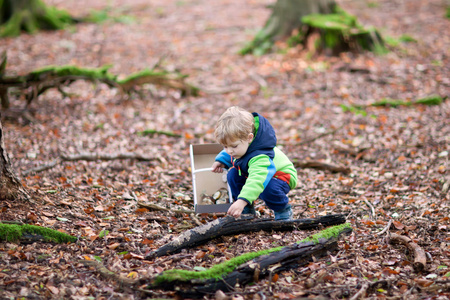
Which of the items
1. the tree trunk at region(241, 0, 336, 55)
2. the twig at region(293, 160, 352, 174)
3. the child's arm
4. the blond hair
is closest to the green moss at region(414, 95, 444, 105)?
the twig at region(293, 160, 352, 174)

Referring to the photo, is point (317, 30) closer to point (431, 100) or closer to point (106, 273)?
point (431, 100)

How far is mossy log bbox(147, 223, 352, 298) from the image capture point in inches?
112

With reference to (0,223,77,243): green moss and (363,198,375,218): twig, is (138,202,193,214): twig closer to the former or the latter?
(0,223,77,243): green moss

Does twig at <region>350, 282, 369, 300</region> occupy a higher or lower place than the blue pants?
→ lower

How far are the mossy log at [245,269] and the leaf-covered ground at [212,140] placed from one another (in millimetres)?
77

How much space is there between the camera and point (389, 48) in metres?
10.1

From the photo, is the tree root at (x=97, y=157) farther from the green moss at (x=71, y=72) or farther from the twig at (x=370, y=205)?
the twig at (x=370, y=205)

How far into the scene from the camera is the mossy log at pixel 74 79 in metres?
7.21

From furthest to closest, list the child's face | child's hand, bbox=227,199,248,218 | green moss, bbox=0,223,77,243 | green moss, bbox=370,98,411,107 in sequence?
green moss, bbox=370,98,411,107, the child's face, child's hand, bbox=227,199,248,218, green moss, bbox=0,223,77,243

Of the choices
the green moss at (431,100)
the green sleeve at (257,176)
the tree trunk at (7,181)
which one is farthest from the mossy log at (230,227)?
the green moss at (431,100)

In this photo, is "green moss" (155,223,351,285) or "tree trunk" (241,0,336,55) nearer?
"green moss" (155,223,351,285)

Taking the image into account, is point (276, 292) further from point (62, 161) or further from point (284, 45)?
point (284, 45)

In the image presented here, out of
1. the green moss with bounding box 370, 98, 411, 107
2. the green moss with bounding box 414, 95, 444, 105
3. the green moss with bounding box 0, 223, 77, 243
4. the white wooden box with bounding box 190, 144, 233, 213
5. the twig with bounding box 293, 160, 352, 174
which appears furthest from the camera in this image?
the green moss with bounding box 370, 98, 411, 107

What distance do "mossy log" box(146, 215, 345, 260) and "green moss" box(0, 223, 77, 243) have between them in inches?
29.7
